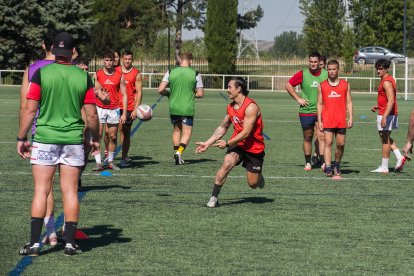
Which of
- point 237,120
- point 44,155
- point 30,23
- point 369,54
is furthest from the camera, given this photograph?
point 369,54

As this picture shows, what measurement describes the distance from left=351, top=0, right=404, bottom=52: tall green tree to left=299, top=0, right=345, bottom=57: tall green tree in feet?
4.83

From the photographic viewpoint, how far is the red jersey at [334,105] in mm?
14977

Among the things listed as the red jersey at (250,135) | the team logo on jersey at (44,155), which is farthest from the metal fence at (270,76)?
the team logo on jersey at (44,155)

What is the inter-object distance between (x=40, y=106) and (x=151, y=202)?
370 cm

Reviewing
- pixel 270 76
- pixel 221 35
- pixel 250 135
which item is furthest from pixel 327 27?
pixel 250 135

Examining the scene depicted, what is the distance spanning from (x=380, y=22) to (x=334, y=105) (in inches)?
2294

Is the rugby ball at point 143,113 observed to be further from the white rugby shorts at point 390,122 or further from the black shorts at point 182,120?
the white rugby shorts at point 390,122

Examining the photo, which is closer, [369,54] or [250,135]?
[250,135]

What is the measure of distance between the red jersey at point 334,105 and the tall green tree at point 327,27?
192 feet

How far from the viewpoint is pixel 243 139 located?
11555 mm

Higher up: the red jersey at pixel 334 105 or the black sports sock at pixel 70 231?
the red jersey at pixel 334 105

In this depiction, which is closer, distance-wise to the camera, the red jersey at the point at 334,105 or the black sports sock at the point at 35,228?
the black sports sock at the point at 35,228

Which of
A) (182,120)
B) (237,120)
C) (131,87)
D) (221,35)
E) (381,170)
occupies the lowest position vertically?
(381,170)

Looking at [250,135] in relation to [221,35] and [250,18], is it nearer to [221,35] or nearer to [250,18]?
[221,35]
